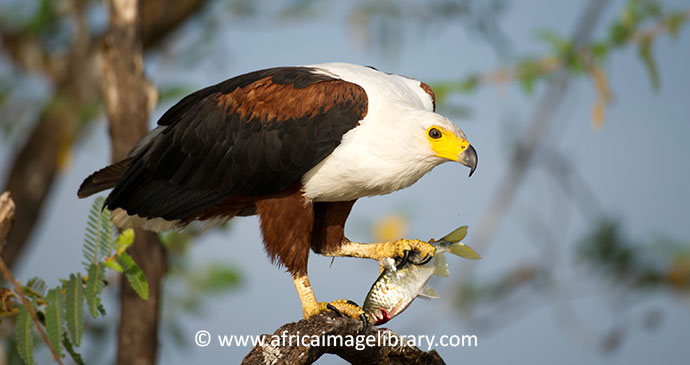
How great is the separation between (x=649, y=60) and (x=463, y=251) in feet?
6.41

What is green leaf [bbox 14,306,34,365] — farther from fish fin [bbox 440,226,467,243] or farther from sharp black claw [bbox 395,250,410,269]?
fish fin [bbox 440,226,467,243]

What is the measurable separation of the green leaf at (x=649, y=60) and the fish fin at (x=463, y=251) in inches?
69.9

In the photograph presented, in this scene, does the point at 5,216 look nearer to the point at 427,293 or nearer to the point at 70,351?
the point at 70,351

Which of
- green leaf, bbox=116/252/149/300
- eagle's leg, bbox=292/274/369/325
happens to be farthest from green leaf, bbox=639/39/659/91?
green leaf, bbox=116/252/149/300

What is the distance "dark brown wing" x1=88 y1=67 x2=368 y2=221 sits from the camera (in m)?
2.38

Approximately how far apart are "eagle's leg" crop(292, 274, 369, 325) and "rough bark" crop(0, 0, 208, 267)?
303 centimetres

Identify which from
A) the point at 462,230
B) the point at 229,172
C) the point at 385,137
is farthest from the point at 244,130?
the point at 462,230

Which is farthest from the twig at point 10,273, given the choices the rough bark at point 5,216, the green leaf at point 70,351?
the green leaf at point 70,351

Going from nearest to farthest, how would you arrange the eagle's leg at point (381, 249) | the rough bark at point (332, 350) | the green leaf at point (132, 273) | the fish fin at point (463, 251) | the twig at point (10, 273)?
1. the rough bark at point (332, 350)
2. the twig at point (10, 273)
3. the green leaf at point (132, 273)
4. the fish fin at point (463, 251)
5. the eagle's leg at point (381, 249)

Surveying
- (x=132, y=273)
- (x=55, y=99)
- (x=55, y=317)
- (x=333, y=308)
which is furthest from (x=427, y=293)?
(x=55, y=99)

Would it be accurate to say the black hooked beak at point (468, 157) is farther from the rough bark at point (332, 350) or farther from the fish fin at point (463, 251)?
the rough bark at point (332, 350)

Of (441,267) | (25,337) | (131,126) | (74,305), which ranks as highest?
(131,126)

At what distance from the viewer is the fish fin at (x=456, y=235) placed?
258cm

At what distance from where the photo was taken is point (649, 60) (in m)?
3.86
